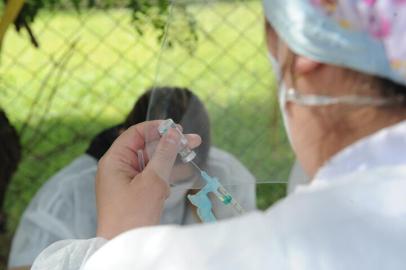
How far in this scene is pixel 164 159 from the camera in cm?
100

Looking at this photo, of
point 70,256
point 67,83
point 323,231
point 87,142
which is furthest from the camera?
point 67,83

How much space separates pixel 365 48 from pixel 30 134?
7.65 ft

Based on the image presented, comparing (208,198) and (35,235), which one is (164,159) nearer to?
(208,198)

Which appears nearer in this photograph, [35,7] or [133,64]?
[35,7]

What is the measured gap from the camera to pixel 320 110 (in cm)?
77

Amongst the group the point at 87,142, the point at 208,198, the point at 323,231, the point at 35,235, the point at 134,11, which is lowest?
the point at 87,142

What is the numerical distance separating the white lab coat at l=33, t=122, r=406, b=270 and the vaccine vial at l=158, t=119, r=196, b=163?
10.6 inches

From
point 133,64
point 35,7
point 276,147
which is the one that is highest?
point 276,147

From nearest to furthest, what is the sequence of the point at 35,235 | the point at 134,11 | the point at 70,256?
the point at 70,256
the point at 35,235
the point at 134,11

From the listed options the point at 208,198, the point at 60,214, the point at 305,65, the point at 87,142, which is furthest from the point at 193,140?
the point at 87,142

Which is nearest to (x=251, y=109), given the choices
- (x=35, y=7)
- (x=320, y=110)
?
(x=320, y=110)

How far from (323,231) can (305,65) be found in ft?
0.53

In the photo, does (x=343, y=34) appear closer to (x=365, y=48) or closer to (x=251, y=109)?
(x=365, y=48)

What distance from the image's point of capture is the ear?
76cm
